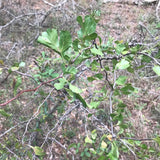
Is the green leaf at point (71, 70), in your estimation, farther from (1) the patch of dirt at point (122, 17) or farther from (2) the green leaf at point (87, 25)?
(1) the patch of dirt at point (122, 17)

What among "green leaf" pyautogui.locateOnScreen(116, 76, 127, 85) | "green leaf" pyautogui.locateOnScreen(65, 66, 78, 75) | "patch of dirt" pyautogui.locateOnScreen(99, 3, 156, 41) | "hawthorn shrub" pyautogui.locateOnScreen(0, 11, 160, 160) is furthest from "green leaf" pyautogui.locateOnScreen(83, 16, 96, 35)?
"patch of dirt" pyautogui.locateOnScreen(99, 3, 156, 41)

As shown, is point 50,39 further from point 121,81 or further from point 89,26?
point 121,81

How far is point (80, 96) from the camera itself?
0.39 metres

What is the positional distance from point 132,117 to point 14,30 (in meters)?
2.54

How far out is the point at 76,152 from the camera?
63.6 inches

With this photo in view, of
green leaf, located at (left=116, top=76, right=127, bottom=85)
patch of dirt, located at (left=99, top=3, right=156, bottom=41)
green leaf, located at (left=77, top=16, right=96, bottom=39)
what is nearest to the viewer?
green leaf, located at (left=77, top=16, right=96, bottom=39)

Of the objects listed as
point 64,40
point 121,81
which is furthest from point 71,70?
point 121,81

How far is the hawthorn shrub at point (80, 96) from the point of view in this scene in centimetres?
43

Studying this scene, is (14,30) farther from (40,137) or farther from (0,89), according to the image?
(40,137)

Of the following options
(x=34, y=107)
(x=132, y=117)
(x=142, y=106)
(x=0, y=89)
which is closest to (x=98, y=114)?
(x=132, y=117)

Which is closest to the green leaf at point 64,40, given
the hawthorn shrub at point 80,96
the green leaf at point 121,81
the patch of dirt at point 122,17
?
the hawthorn shrub at point 80,96

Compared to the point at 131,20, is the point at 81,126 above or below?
below

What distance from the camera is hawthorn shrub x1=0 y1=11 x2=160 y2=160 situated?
0.43 metres

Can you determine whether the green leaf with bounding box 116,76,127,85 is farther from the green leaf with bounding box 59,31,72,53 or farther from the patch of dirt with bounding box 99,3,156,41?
the patch of dirt with bounding box 99,3,156,41
